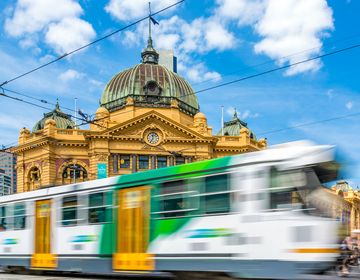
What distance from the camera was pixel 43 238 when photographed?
17.6m

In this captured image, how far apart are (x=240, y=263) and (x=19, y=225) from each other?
923 centimetres

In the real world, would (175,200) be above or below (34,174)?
below

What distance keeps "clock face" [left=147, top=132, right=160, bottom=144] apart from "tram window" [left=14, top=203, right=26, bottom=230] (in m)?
38.9

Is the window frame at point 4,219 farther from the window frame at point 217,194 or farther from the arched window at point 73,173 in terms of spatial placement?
the arched window at point 73,173

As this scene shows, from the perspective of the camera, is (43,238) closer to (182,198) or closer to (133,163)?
(182,198)

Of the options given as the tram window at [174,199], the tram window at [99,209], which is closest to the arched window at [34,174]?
the tram window at [99,209]

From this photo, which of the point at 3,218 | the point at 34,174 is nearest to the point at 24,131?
the point at 34,174

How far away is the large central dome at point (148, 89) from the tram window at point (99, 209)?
149 feet

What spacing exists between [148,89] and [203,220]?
51.1 metres

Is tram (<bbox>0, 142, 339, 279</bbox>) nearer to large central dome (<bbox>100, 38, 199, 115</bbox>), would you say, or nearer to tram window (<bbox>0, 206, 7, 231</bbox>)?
tram window (<bbox>0, 206, 7, 231</bbox>)

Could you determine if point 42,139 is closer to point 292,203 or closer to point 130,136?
point 130,136

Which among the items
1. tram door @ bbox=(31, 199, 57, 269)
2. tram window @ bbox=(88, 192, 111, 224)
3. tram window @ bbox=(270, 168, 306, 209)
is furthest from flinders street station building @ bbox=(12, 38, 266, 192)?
tram window @ bbox=(270, 168, 306, 209)

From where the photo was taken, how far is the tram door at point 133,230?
1450 centimetres

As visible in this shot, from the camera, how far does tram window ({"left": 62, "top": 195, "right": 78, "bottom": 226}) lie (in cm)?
1655
